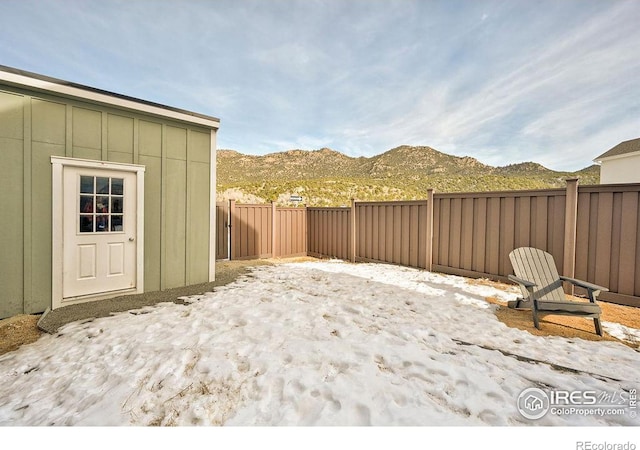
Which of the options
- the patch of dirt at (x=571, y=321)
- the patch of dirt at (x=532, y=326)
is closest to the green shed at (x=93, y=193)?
the patch of dirt at (x=532, y=326)

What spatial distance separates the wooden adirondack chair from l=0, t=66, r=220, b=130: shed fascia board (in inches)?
221

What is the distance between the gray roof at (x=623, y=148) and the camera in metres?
15.2

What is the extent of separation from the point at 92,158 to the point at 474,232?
6800 millimetres

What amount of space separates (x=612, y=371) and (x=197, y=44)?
29.5ft

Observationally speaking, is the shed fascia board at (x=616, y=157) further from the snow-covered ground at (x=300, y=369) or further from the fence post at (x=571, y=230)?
the snow-covered ground at (x=300, y=369)

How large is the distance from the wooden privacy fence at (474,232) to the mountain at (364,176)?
8.02m

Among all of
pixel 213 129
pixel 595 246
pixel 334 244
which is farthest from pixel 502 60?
pixel 213 129

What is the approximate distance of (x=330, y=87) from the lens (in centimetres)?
1347

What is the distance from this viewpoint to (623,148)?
1590 centimetres

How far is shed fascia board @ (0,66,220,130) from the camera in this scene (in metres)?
3.15

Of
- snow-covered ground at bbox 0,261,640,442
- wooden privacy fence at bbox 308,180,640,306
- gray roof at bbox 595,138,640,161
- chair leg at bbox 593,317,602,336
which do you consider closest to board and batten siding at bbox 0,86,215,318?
snow-covered ground at bbox 0,261,640,442

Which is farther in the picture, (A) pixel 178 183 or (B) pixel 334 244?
(B) pixel 334 244

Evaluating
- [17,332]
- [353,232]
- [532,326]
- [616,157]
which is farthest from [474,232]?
[616,157]
